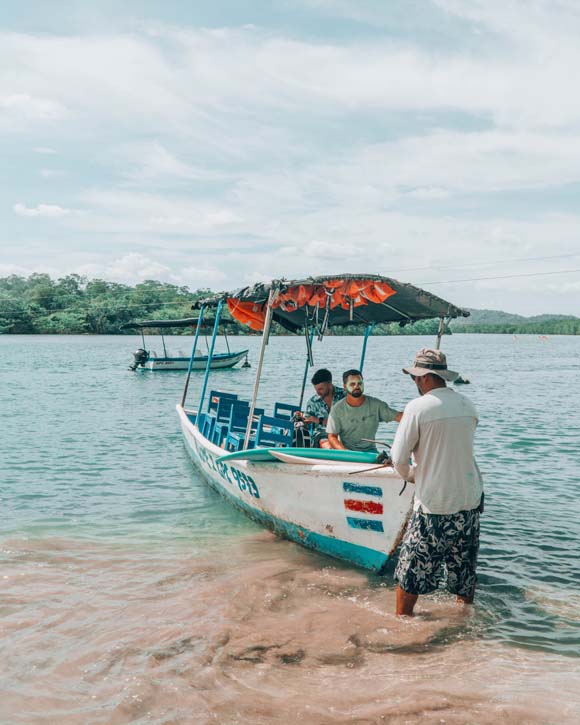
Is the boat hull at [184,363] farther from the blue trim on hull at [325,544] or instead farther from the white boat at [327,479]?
the blue trim on hull at [325,544]

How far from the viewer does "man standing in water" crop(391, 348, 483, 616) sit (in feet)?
16.4

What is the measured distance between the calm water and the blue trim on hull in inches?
5.5

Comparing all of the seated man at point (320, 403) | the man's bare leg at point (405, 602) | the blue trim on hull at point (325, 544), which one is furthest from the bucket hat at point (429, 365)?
the seated man at point (320, 403)

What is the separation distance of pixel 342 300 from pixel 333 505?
265 centimetres

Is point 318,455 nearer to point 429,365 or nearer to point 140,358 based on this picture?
point 429,365

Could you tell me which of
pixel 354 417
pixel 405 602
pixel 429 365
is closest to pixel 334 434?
pixel 354 417

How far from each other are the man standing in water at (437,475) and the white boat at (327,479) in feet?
2.45

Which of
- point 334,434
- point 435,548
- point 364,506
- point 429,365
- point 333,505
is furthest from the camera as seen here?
point 334,434

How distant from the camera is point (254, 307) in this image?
10031mm

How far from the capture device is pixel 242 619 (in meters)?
6.03

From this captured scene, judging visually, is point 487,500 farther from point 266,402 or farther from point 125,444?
point 266,402

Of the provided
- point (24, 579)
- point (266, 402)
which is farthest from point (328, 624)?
point (266, 402)

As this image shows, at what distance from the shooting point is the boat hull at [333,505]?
6191 millimetres

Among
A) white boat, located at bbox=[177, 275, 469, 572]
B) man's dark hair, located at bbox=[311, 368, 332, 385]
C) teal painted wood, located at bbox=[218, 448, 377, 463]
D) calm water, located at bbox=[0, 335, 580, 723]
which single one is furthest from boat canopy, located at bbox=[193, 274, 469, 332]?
calm water, located at bbox=[0, 335, 580, 723]
